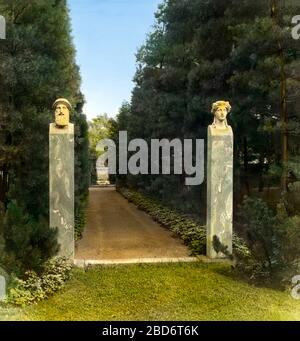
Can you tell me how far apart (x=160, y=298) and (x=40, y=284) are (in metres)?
1.53

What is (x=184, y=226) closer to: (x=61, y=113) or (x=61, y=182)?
(x=61, y=182)

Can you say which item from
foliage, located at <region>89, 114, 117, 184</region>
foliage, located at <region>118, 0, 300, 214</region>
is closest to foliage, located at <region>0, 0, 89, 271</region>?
foliage, located at <region>118, 0, 300, 214</region>

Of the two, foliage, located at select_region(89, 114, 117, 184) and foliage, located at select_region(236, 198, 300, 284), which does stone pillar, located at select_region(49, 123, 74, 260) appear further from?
foliage, located at select_region(89, 114, 117, 184)

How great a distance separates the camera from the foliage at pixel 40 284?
5.07 metres

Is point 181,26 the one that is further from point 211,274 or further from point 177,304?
point 177,304

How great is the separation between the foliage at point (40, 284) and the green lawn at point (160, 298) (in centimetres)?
11

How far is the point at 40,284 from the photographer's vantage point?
5402 millimetres

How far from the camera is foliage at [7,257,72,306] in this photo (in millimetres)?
5069

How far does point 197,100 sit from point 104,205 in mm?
7071

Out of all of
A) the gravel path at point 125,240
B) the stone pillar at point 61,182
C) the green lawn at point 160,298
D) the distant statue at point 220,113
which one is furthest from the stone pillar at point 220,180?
the stone pillar at point 61,182

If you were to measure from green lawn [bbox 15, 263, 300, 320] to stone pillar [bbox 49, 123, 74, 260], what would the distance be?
723 millimetres

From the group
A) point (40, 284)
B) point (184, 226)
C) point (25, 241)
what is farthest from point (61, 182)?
point (184, 226)

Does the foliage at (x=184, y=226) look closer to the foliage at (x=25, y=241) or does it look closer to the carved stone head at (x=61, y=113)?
the foliage at (x=25, y=241)
